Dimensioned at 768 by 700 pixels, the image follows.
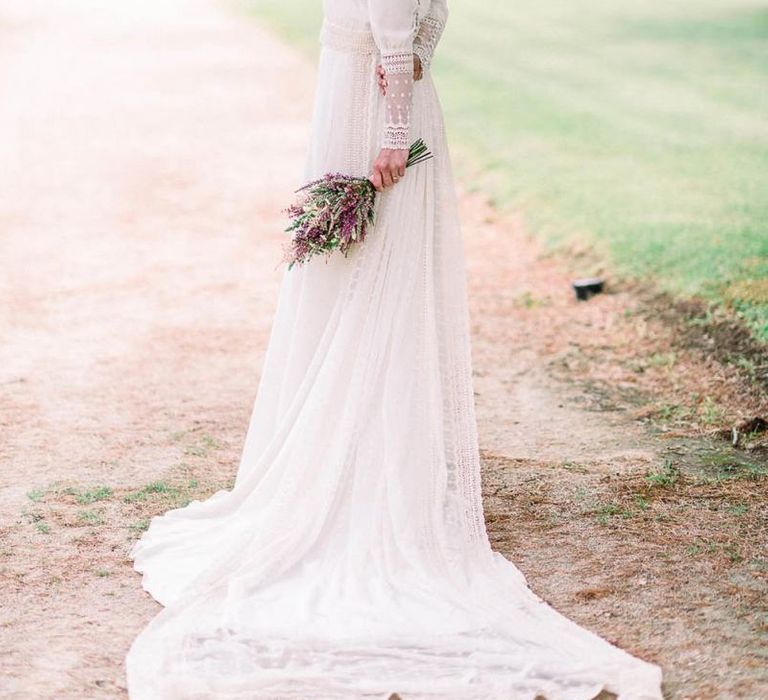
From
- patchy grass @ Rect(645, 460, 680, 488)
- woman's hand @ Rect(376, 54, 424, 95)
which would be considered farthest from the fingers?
patchy grass @ Rect(645, 460, 680, 488)

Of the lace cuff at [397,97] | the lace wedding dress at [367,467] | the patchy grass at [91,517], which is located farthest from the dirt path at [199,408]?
the lace cuff at [397,97]

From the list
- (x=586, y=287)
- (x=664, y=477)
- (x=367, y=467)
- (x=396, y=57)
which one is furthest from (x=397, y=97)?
(x=586, y=287)

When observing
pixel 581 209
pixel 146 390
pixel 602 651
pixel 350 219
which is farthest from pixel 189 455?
pixel 581 209

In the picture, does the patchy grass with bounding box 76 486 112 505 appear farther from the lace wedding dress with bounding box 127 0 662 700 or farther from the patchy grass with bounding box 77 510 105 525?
the lace wedding dress with bounding box 127 0 662 700

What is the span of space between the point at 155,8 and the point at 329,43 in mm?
22550

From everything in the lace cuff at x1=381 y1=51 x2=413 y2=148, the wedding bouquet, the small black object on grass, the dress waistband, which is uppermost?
the dress waistband

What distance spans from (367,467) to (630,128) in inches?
387

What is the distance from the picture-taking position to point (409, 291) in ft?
13.7

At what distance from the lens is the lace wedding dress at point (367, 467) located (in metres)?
3.79

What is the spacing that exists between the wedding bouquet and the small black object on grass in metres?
4.32

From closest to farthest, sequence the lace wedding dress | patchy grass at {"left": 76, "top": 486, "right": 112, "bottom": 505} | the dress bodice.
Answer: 1. the lace wedding dress
2. the dress bodice
3. patchy grass at {"left": 76, "top": 486, "right": 112, "bottom": 505}

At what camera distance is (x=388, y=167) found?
405 centimetres

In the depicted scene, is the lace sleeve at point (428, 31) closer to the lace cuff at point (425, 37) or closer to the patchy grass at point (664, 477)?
the lace cuff at point (425, 37)

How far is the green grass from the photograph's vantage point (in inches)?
357
